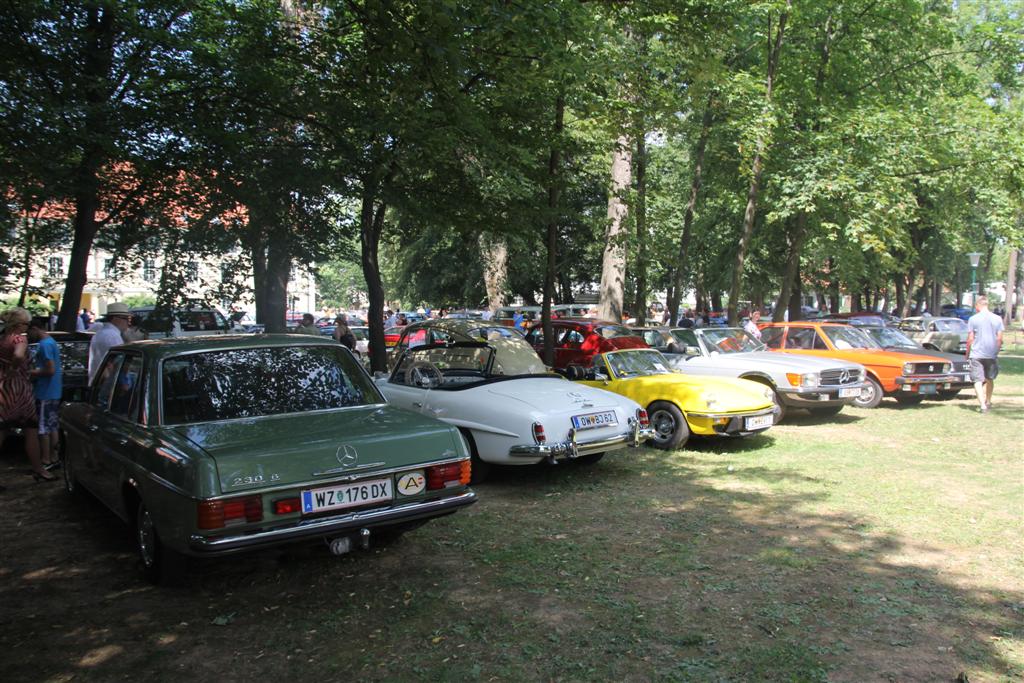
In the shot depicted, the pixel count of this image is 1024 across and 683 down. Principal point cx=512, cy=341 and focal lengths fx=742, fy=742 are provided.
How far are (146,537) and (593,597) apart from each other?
290 cm

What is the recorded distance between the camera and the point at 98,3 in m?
8.85

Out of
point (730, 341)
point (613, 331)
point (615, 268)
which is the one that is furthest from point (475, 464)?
point (615, 268)

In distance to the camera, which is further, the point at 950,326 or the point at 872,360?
the point at 950,326

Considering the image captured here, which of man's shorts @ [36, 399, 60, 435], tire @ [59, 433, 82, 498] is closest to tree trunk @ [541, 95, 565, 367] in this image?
man's shorts @ [36, 399, 60, 435]

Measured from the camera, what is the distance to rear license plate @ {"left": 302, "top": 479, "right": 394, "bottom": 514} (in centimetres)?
423

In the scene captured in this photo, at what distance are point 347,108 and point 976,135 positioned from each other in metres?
17.2

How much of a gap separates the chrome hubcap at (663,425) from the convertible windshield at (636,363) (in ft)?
2.30

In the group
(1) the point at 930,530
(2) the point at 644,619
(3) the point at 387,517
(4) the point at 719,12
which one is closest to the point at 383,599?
(3) the point at 387,517

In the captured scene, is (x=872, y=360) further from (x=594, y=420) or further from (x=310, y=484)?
(x=310, y=484)

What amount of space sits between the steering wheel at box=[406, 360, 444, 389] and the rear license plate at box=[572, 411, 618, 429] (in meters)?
1.62

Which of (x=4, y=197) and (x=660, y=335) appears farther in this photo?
(x=660, y=335)

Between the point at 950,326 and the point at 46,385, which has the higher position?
the point at 950,326

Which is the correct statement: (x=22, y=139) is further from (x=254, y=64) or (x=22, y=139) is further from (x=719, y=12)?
(x=719, y=12)

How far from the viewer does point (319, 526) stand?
13.8 ft
